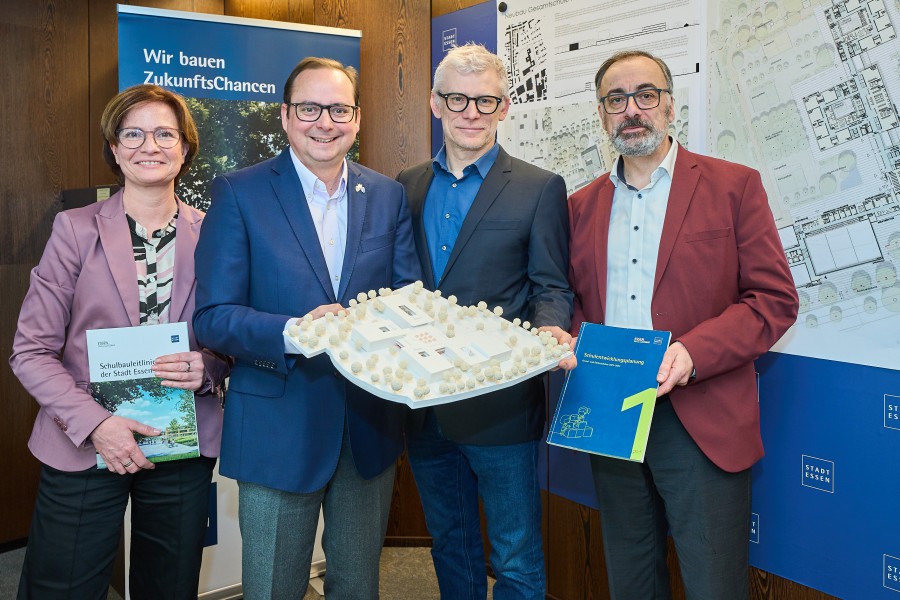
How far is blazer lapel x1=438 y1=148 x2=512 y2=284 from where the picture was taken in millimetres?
2094

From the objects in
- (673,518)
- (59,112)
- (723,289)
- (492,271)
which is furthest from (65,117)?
(673,518)

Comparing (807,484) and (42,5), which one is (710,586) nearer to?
(807,484)

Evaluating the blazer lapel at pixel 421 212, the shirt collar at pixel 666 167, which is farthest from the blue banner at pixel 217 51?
the shirt collar at pixel 666 167


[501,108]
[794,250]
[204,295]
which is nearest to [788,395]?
[794,250]

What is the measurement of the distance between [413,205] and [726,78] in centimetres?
118

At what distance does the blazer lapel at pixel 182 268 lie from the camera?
1.94m

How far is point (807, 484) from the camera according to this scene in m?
2.27

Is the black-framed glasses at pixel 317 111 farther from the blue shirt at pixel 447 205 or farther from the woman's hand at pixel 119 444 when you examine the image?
the woman's hand at pixel 119 444

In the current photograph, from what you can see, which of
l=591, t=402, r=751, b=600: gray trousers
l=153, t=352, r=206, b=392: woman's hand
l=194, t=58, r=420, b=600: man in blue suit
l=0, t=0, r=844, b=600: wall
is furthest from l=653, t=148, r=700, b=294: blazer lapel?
l=0, t=0, r=844, b=600: wall

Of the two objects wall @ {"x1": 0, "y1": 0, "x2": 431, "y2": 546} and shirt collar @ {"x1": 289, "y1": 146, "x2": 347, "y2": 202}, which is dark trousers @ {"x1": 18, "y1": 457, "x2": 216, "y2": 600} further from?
wall @ {"x1": 0, "y1": 0, "x2": 431, "y2": 546}

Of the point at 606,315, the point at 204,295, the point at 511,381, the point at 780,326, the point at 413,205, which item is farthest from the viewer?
the point at 413,205

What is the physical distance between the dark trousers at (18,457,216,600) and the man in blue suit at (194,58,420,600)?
0.26 meters

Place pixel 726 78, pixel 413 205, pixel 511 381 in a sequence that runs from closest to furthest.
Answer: pixel 511 381 → pixel 413 205 → pixel 726 78

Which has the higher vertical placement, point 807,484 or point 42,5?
point 42,5
